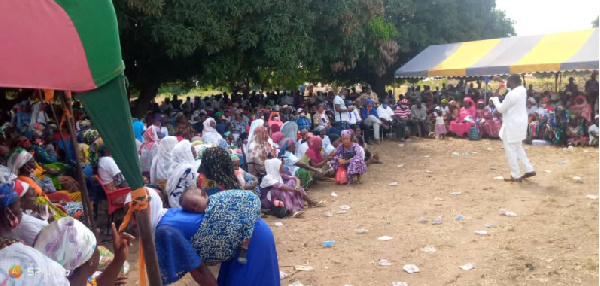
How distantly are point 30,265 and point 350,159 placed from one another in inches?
294

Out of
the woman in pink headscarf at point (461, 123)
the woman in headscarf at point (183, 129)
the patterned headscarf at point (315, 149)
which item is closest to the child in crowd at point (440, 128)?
the woman in pink headscarf at point (461, 123)

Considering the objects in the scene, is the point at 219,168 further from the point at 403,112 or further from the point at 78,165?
the point at 403,112

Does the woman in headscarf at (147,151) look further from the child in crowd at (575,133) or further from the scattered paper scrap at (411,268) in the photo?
the child in crowd at (575,133)

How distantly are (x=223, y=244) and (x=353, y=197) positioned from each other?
545cm

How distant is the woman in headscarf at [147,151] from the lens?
7.35 m

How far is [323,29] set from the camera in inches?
546

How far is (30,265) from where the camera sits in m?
1.88

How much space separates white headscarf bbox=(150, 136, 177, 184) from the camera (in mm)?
6406

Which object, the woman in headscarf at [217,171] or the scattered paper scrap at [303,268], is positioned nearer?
the woman in headscarf at [217,171]

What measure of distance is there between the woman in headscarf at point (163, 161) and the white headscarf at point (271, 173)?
1424 millimetres

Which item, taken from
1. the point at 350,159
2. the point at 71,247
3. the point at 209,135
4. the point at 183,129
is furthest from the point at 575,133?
the point at 71,247

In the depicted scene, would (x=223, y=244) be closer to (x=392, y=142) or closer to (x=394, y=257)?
(x=394, y=257)

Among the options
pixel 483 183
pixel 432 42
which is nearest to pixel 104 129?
pixel 483 183

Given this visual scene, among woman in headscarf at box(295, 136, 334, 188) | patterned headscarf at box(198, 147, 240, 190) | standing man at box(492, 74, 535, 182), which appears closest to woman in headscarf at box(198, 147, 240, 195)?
patterned headscarf at box(198, 147, 240, 190)
